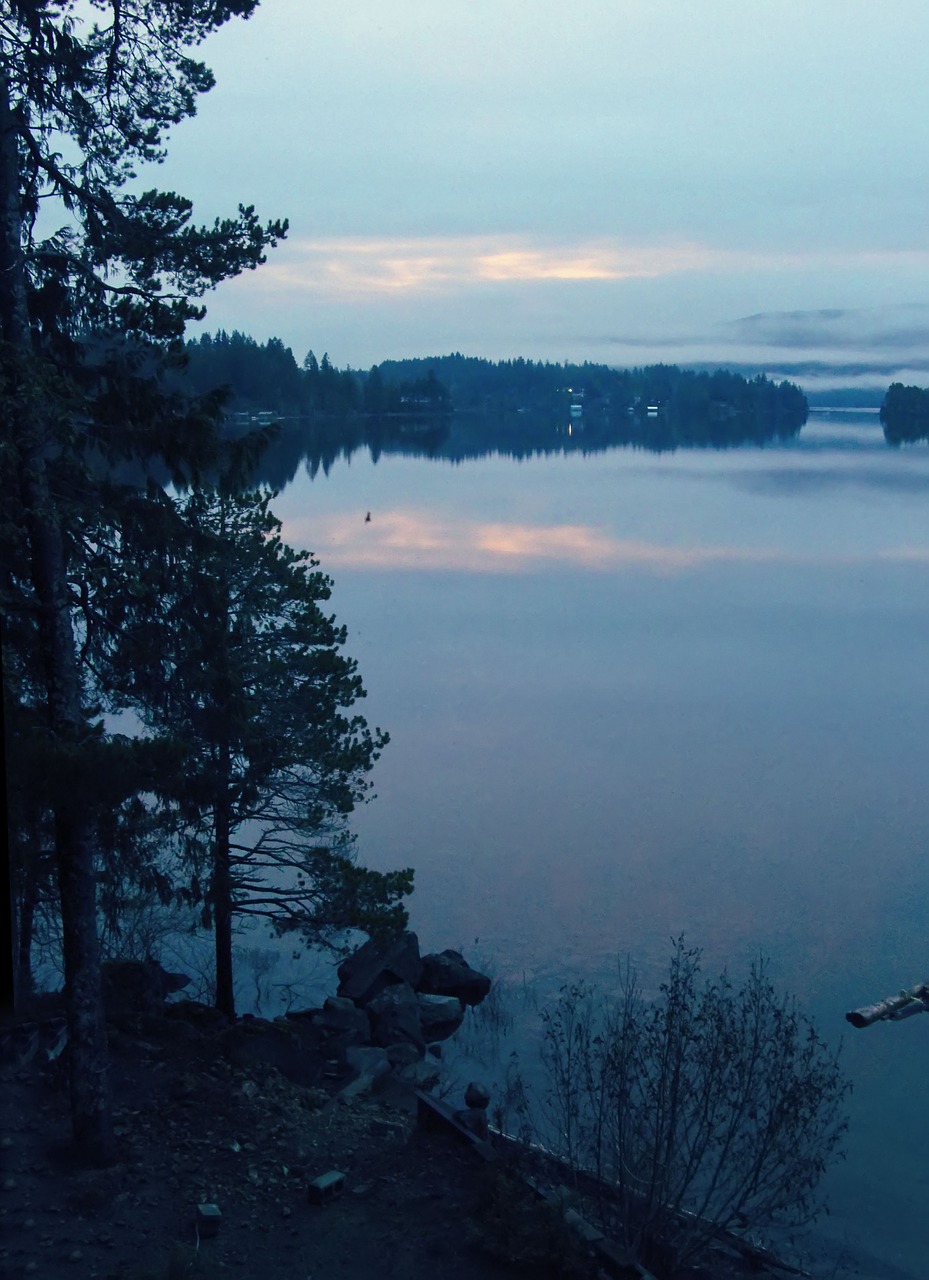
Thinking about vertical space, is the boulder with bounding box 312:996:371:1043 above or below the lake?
below

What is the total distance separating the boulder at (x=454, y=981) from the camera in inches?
650

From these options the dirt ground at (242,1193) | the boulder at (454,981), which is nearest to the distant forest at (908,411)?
the boulder at (454,981)

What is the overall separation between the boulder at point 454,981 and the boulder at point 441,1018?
1.51ft

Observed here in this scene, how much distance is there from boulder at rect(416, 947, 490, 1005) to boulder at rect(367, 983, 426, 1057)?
779 mm

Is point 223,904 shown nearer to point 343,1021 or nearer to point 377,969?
point 343,1021

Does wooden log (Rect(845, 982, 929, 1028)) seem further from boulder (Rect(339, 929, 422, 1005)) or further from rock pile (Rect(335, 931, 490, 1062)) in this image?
boulder (Rect(339, 929, 422, 1005))

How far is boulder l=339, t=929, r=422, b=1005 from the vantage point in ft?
53.2

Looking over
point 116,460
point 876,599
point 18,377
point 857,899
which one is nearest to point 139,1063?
point 116,460

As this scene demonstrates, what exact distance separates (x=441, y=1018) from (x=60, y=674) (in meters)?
8.73

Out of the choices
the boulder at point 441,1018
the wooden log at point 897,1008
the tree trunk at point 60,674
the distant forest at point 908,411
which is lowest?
the boulder at point 441,1018

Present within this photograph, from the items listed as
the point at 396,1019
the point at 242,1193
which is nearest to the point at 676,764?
the point at 396,1019

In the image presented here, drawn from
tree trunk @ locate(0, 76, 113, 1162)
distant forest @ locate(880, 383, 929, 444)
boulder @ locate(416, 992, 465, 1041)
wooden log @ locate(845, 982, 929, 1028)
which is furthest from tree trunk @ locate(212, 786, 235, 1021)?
distant forest @ locate(880, 383, 929, 444)

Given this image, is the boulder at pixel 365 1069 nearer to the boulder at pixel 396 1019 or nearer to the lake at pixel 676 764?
the boulder at pixel 396 1019

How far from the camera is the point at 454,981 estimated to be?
16.5 meters
